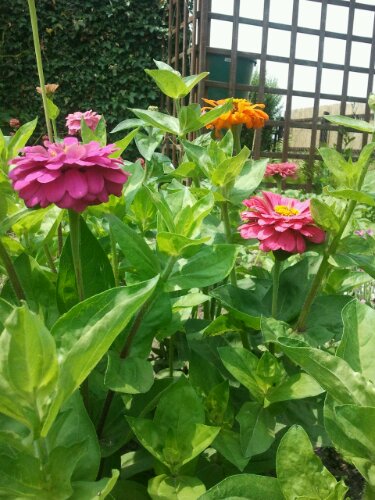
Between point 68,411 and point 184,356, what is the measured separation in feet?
1.58

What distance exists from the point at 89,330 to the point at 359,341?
0.32 m

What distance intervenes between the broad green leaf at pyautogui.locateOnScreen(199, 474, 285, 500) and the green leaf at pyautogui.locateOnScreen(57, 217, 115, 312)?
36 centimetres

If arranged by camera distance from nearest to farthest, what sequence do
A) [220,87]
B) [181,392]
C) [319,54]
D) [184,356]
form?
[181,392]
[184,356]
[220,87]
[319,54]

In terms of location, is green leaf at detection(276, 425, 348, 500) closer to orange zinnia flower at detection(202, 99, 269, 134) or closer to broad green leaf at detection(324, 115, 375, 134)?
broad green leaf at detection(324, 115, 375, 134)

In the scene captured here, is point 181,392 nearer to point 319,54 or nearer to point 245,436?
point 245,436

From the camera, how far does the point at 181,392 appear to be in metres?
0.73

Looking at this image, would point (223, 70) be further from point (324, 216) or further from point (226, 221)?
point (324, 216)

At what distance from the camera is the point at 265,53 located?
16.4ft

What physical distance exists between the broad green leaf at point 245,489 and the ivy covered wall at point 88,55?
5.44 metres

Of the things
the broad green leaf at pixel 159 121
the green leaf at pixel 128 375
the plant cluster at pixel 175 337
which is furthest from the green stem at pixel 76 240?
the broad green leaf at pixel 159 121

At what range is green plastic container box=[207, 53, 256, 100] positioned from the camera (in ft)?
15.7

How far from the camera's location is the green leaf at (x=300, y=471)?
0.56 m

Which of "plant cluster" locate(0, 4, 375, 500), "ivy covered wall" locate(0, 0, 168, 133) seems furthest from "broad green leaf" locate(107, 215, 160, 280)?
"ivy covered wall" locate(0, 0, 168, 133)

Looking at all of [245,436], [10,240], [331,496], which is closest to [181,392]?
[245,436]
